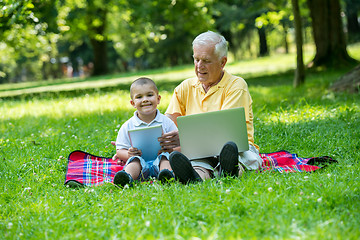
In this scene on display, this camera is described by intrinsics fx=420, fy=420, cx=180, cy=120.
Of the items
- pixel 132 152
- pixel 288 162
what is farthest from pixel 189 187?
pixel 288 162

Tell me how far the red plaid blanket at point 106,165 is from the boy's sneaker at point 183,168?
803mm

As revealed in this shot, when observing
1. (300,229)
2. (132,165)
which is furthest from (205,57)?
(300,229)

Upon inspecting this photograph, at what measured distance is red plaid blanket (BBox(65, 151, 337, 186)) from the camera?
4.04m

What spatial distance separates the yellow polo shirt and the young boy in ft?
0.78

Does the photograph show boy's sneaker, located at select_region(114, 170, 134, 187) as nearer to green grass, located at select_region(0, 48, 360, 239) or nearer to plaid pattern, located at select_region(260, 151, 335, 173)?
green grass, located at select_region(0, 48, 360, 239)

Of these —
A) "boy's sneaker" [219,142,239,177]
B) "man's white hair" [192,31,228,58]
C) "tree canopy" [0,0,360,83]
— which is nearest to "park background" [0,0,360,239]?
"boy's sneaker" [219,142,239,177]

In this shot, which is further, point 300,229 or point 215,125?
point 215,125

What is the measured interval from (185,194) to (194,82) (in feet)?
4.37

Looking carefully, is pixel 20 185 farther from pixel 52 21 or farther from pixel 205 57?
pixel 52 21

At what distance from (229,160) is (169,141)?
27.2 inches

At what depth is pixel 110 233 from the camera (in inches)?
109

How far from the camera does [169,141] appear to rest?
401 cm

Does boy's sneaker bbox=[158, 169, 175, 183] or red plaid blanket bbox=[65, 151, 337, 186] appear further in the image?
red plaid blanket bbox=[65, 151, 337, 186]

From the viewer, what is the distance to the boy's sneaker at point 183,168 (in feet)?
11.5
